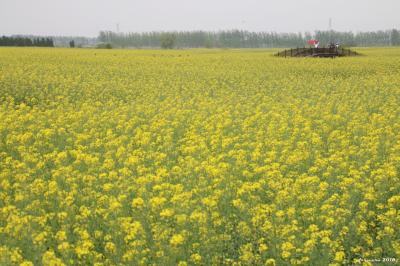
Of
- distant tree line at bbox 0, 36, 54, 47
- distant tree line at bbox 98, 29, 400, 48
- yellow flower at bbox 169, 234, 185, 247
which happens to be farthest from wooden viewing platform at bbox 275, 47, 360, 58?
distant tree line at bbox 98, 29, 400, 48

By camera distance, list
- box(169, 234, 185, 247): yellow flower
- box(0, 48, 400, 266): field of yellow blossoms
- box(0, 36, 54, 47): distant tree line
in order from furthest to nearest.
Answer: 1. box(0, 36, 54, 47): distant tree line
2. box(0, 48, 400, 266): field of yellow blossoms
3. box(169, 234, 185, 247): yellow flower

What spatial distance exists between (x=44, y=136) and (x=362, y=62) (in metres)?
29.2

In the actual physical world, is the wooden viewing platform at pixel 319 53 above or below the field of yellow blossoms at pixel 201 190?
above

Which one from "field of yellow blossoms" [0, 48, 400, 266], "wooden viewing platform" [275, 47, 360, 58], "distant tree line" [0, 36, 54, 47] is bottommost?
"field of yellow blossoms" [0, 48, 400, 266]

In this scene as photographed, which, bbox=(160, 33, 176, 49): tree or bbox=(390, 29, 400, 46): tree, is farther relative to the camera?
bbox=(390, 29, 400, 46): tree

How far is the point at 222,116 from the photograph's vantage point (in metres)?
14.7

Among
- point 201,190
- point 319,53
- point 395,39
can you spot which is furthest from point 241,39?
point 201,190

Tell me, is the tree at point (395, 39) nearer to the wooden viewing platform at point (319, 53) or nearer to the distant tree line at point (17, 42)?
the distant tree line at point (17, 42)

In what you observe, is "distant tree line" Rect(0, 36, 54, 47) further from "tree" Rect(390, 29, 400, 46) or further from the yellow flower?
"tree" Rect(390, 29, 400, 46)

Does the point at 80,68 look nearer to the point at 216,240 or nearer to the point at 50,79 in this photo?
the point at 50,79

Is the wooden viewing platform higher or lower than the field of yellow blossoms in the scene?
higher

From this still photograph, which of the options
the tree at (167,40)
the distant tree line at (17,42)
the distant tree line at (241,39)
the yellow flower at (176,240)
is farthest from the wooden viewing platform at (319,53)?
the distant tree line at (241,39)

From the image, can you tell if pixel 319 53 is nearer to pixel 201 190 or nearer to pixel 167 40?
pixel 201 190

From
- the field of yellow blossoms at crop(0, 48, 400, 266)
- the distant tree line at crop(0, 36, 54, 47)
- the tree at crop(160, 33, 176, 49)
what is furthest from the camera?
the tree at crop(160, 33, 176, 49)
